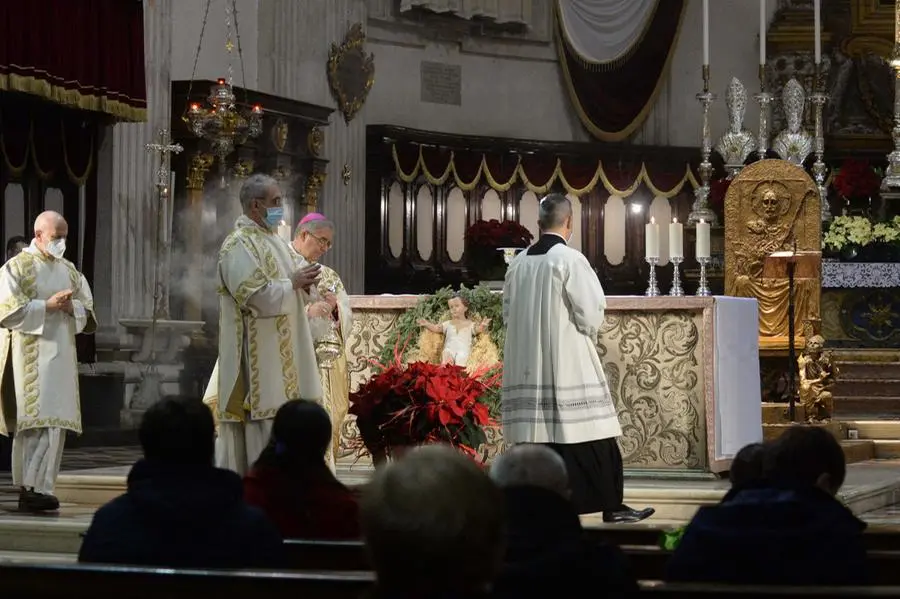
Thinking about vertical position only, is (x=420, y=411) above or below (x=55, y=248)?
below

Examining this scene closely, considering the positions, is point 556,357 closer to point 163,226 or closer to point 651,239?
point 651,239

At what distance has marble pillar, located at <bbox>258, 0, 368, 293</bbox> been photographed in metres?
15.2

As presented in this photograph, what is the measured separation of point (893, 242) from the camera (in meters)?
14.4

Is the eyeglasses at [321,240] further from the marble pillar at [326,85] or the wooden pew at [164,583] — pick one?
the marble pillar at [326,85]

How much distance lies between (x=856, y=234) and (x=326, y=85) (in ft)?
17.7

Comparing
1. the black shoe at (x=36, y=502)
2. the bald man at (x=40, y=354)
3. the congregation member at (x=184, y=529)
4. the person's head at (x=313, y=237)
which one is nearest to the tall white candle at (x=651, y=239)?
the person's head at (x=313, y=237)

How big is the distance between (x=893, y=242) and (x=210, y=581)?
12012 millimetres

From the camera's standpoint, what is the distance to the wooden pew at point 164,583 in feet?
10.7

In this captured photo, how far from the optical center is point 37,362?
823 centimetres

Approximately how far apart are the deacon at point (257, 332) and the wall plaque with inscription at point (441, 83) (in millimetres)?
10547

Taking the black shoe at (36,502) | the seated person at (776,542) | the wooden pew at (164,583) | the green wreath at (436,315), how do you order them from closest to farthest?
the wooden pew at (164,583)
the seated person at (776,542)
the black shoe at (36,502)
the green wreath at (436,315)

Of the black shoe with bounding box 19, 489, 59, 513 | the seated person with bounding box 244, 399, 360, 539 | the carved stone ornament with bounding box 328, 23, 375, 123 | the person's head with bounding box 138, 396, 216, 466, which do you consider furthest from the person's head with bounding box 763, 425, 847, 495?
the carved stone ornament with bounding box 328, 23, 375, 123

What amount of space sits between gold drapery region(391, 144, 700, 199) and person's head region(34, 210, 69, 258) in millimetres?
8719

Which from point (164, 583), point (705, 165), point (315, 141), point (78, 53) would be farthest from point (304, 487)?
point (315, 141)
